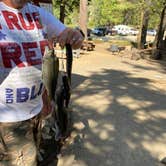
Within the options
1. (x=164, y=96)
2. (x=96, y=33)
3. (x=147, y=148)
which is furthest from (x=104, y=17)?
(x=147, y=148)

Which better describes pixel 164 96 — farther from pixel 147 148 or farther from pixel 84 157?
pixel 84 157

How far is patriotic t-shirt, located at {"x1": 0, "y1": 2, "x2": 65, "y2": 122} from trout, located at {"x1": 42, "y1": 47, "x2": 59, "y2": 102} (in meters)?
0.09

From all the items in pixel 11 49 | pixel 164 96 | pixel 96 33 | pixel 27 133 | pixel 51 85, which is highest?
pixel 11 49

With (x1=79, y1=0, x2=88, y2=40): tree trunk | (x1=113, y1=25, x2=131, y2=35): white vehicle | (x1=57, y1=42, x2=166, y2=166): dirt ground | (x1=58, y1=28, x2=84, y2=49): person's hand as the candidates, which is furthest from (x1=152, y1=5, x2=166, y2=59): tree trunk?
(x1=113, y1=25, x2=131, y2=35): white vehicle

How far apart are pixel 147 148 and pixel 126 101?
2.77 m

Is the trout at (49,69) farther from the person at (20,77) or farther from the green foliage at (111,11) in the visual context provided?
the green foliage at (111,11)

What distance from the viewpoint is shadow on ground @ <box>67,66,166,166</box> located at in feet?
16.3

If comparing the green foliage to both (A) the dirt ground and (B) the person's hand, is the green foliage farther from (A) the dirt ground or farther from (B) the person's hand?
(B) the person's hand

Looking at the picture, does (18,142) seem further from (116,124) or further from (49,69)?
(116,124)

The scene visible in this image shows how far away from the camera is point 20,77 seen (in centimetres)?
209

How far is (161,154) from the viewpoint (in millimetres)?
5191

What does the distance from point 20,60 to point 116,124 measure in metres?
4.41

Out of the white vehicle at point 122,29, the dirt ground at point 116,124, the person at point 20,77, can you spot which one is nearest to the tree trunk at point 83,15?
the dirt ground at point 116,124

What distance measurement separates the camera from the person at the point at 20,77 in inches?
81.4
